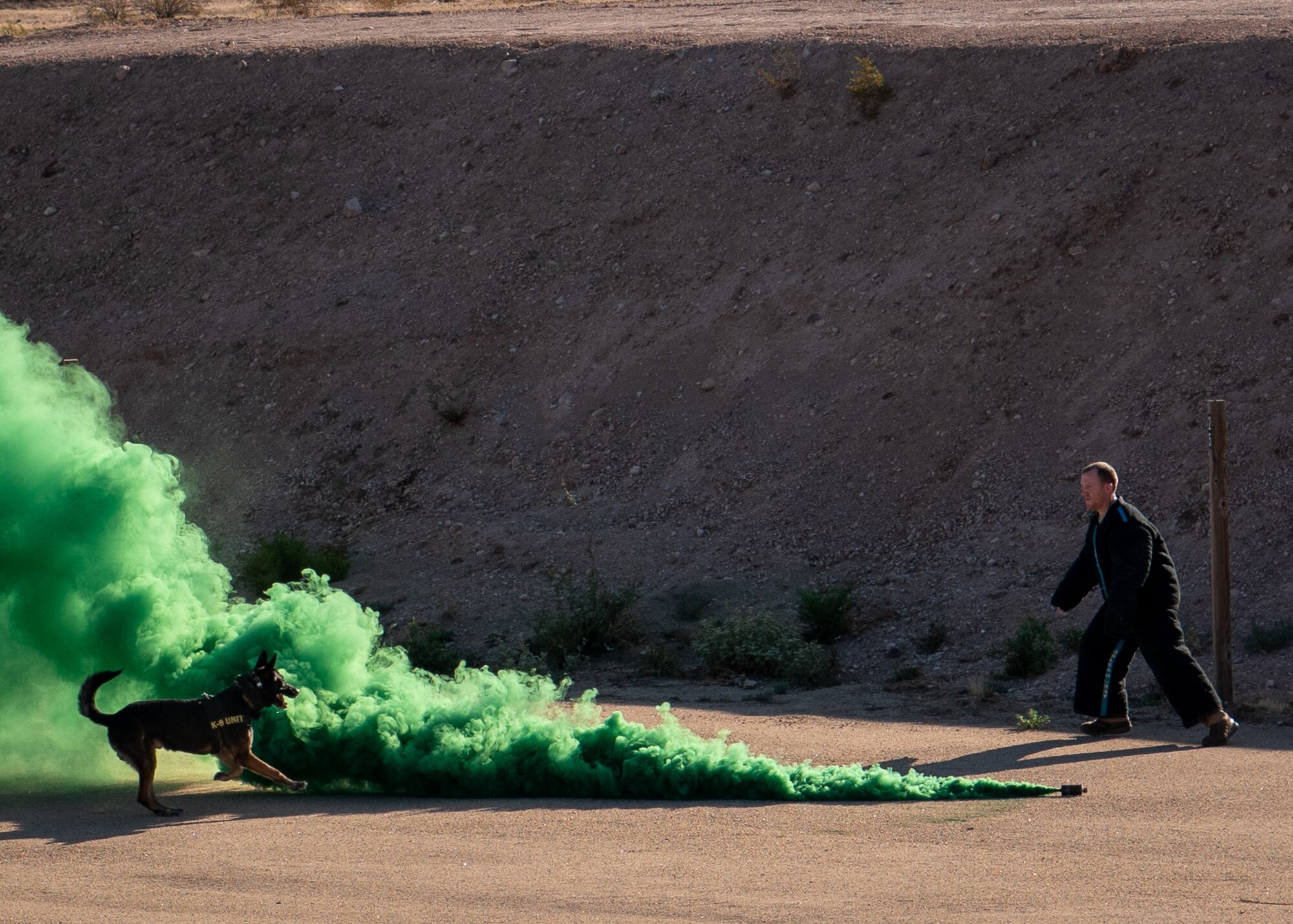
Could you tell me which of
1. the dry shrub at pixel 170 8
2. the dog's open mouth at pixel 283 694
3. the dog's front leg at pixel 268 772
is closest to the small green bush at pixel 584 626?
the dog's front leg at pixel 268 772

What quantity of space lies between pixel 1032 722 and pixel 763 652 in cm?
308

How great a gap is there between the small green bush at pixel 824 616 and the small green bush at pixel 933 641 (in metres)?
0.72

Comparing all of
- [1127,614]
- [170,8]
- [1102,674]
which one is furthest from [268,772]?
[170,8]

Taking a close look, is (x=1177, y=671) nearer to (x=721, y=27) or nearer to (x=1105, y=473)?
(x=1105, y=473)

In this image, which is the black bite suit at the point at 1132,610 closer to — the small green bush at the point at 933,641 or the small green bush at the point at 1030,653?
the small green bush at the point at 1030,653

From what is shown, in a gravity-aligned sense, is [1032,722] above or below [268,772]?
above

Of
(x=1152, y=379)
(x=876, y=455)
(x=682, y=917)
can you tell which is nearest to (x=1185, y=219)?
(x=1152, y=379)

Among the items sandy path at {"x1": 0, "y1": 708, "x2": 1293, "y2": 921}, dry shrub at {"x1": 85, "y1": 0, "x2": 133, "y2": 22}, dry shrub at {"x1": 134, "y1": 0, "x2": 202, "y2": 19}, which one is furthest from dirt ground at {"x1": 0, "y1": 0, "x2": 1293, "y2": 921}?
dry shrub at {"x1": 85, "y1": 0, "x2": 133, "y2": 22}

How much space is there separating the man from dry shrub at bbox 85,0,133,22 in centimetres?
2749

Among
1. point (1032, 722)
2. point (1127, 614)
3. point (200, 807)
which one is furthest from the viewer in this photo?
point (1032, 722)

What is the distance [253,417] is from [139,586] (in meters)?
12.6

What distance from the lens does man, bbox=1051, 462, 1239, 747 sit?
8812 millimetres

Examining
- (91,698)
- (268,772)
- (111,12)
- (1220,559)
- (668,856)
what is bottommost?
(668,856)

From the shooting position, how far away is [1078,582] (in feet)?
30.2
